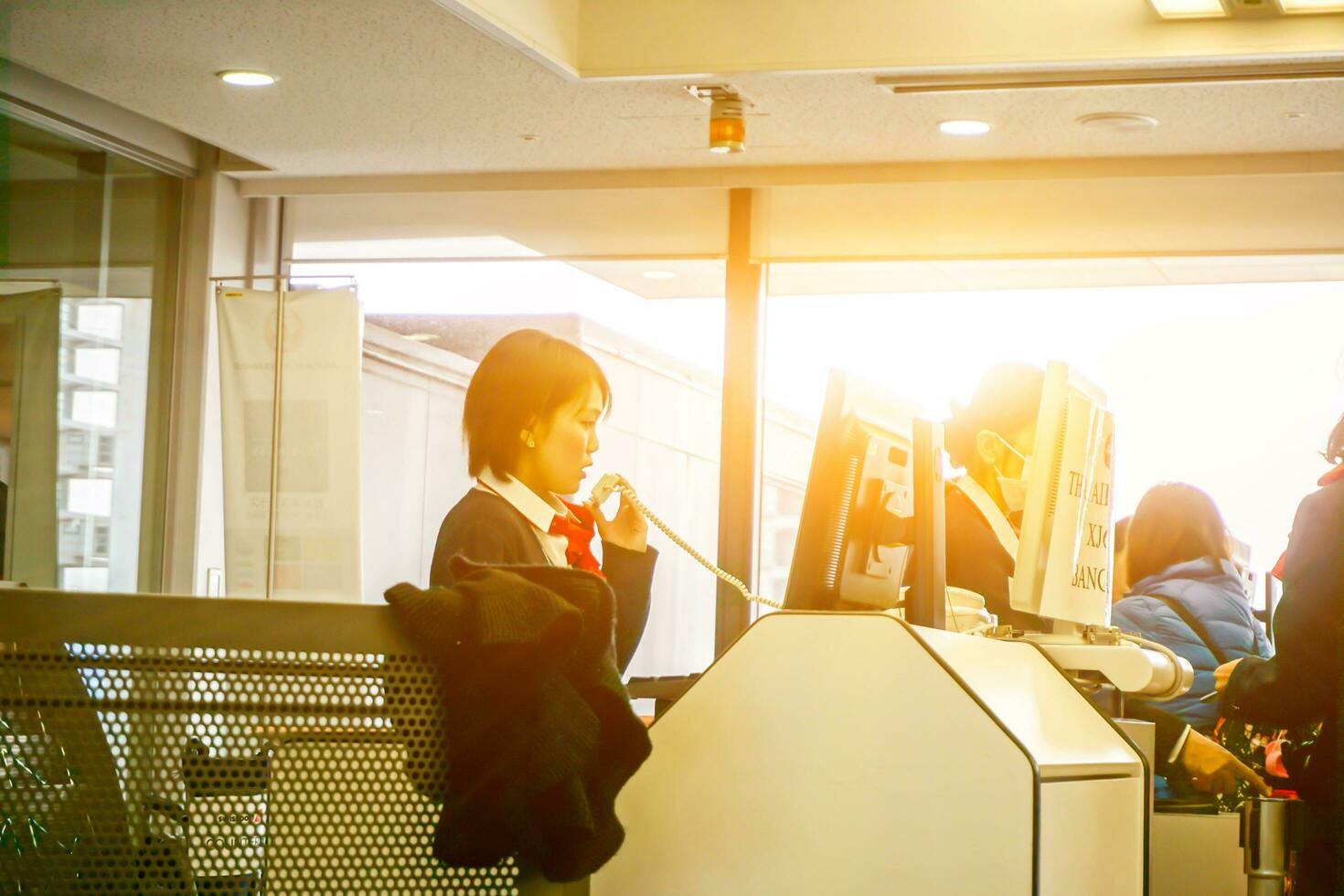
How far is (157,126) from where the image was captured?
523 cm

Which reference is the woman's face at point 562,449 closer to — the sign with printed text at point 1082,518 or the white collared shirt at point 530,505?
the white collared shirt at point 530,505

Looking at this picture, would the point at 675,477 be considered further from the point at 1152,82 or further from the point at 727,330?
the point at 1152,82

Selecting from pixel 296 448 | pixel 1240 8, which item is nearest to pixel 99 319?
pixel 296 448

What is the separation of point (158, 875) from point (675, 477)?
4680mm

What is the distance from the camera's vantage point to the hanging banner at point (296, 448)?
504 centimetres

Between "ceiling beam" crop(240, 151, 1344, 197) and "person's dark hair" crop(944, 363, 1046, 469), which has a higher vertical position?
"ceiling beam" crop(240, 151, 1344, 197)

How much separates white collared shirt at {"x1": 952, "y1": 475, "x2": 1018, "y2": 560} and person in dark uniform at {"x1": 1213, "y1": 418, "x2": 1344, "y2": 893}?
0.51 m

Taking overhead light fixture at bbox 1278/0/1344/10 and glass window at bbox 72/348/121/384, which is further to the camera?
glass window at bbox 72/348/121/384

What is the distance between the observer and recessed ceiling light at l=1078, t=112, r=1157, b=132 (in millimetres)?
4508

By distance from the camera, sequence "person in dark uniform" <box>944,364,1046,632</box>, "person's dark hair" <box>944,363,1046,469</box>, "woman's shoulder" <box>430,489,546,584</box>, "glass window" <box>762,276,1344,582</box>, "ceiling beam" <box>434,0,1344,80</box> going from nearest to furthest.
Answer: "woman's shoulder" <box>430,489,546,584</box> → "person in dark uniform" <box>944,364,1046,632</box> → "person's dark hair" <box>944,363,1046,469</box> → "ceiling beam" <box>434,0,1344,80</box> → "glass window" <box>762,276,1344,582</box>

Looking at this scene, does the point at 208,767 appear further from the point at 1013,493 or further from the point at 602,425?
the point at 602,425

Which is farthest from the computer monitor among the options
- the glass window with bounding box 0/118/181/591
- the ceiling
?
the glass window with bounding box 0/118/181/591

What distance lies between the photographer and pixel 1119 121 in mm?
4559

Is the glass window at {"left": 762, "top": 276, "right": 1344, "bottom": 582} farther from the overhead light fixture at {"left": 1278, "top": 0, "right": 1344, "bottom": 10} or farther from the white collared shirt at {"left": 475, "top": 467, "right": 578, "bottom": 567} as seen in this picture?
the white collared shirt at {"left": 475, "top": 467, "right": 578, "bottom": 567}
